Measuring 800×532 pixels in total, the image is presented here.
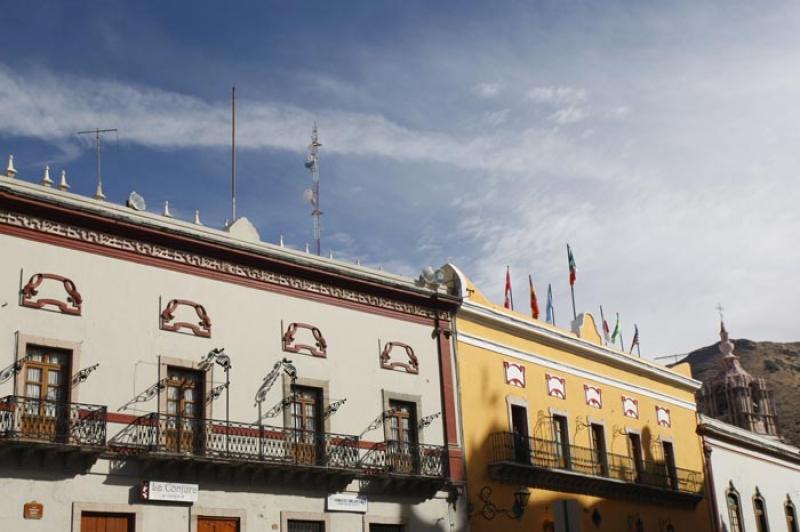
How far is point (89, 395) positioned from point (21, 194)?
3.94 metres

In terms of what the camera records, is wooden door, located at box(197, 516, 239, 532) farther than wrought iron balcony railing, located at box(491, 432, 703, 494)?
No

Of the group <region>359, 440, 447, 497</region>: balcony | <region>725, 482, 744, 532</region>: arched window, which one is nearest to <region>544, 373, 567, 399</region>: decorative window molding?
<region>359, 440, 447, 497</region>: balcony

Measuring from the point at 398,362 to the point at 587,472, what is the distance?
793 centimetres

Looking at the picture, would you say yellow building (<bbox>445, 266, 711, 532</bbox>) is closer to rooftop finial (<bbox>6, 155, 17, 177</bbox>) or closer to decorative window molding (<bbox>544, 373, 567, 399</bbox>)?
decorative window molding (<bbox>544, 373, 567, 399</bbox>)

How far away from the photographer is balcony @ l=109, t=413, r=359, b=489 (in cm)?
2009

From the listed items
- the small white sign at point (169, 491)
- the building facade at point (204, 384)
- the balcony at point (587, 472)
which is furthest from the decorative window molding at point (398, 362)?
the small white sign at point (169, 491)

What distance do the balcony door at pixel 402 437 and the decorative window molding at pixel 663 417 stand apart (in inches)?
516

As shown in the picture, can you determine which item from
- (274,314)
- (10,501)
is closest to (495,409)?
(274,314)

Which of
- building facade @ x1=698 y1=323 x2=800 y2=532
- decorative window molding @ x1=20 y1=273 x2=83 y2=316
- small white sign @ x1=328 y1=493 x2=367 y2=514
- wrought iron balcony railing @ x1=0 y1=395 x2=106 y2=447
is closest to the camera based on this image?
wrought iron balcony railing @ x1=0 y1=395 x2=106 y2=447

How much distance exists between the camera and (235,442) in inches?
845

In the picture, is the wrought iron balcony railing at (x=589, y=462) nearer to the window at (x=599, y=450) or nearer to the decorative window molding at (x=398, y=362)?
the window at (x=599, y=450)

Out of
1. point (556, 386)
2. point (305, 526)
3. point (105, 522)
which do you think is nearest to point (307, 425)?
point (305, 526)

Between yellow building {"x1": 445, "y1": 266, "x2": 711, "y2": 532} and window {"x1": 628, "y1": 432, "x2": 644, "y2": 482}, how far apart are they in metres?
0.04

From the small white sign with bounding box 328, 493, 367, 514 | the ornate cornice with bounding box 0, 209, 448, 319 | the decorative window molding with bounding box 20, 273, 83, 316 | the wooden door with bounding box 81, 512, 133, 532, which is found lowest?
the wooden door with bounding box 81, 512, 133, 532
